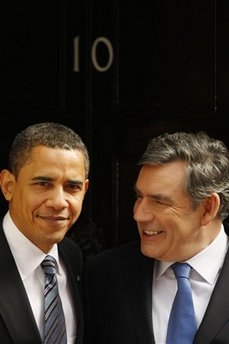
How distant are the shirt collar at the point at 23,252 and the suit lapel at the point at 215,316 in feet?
1.84

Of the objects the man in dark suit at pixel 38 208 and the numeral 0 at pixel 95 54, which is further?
the numeral 0 at pixel 95 54

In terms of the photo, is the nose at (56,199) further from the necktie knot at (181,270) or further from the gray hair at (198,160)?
the necktie knot at (181,270)

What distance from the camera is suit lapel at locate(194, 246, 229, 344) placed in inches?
119

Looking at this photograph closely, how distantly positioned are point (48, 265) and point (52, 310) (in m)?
0.16

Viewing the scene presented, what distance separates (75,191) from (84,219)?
122 cm

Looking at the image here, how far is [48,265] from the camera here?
3.14m

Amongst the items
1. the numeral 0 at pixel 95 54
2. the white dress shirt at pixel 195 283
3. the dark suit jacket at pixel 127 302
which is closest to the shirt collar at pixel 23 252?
the dark suit jacket at pixel 127 302

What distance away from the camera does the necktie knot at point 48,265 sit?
3.13m

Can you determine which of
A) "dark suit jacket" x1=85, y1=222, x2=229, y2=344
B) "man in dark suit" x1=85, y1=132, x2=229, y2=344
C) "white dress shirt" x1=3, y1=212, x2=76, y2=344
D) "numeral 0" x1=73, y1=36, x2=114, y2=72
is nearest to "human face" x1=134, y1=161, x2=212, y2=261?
"man in dark suit" x1=85, y1=132, x2=229, y2=344

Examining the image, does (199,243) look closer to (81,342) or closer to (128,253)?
(128,253)

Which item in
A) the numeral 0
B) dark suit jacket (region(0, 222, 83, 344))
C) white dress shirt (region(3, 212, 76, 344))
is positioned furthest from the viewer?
the numeral 0

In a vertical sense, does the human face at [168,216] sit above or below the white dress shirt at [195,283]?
above

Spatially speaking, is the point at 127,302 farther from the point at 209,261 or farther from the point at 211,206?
the point at 211,206

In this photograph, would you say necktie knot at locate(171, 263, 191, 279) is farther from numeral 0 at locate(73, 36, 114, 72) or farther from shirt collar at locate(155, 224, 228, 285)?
numeral 0 at locate(73, 36, 114, 72)
